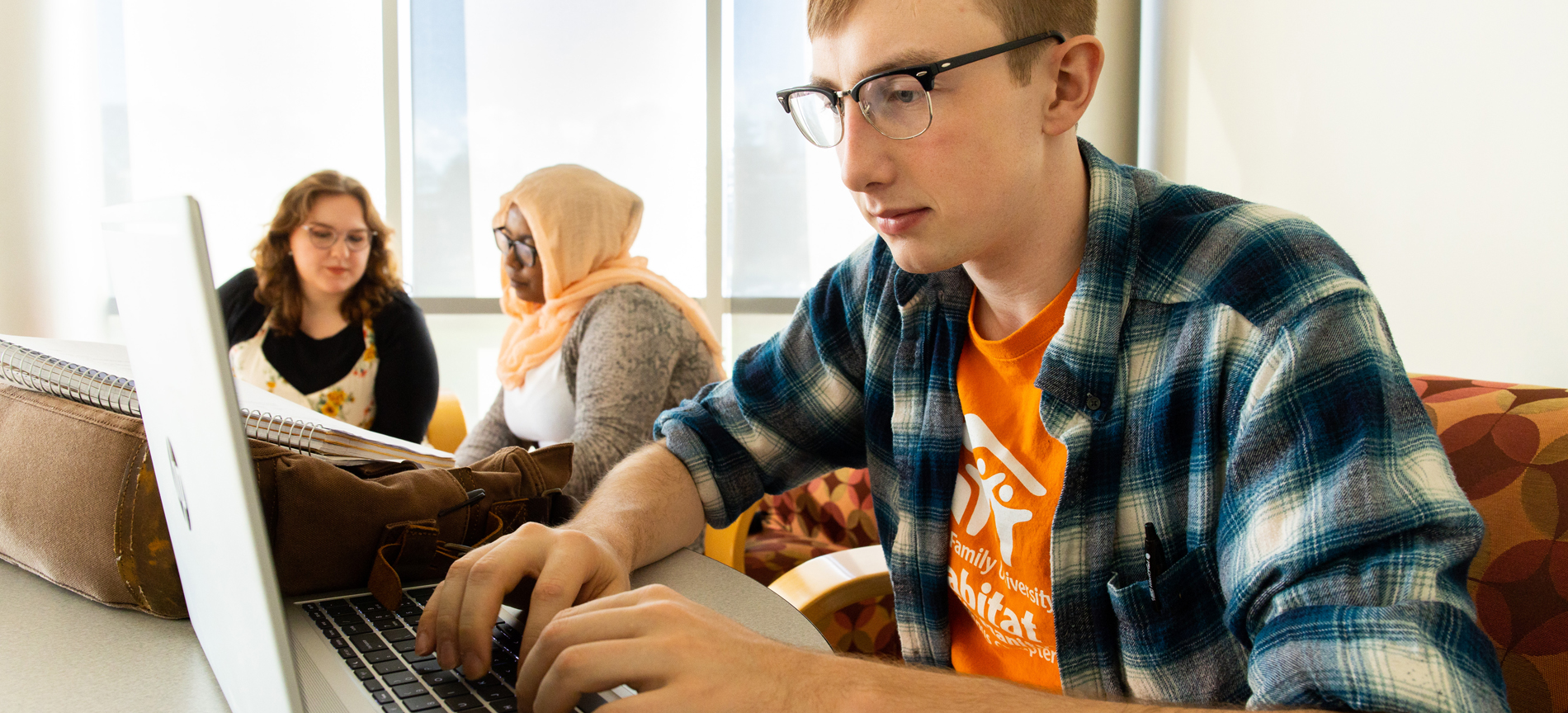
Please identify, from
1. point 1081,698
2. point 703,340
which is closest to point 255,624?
point 1081,698

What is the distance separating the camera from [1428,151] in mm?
1667

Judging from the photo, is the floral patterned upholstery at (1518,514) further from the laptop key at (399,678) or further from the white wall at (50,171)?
the white wall at (50,171)

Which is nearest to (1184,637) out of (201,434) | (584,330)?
(201,434)

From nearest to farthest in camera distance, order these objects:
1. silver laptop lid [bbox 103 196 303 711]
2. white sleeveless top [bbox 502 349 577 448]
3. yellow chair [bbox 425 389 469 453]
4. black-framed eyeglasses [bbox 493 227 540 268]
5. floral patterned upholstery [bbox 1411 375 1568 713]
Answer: silver laptop lid [bbox 103 196 303 711], floral patterned upholstery [bbox 1411 375 1568 713], white sleeveless top [bbox 502 349 577 448], black-framed eyeglasses [bbox 493 227 540 268], yellow chair [bbox 425 389 469 453]

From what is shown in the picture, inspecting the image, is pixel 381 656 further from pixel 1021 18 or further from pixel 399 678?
pixel 1021 18

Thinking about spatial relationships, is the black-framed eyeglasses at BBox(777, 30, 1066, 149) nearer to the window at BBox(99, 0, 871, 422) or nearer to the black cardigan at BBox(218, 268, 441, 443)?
the black cardigan at BBox(218, 268, 441, 443)

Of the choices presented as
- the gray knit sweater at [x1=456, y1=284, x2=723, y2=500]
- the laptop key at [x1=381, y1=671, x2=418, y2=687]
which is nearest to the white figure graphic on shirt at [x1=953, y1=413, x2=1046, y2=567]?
the laptop key at [x1=381, y1=671, x2=418, y2=687]

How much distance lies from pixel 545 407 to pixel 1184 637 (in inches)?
66.6

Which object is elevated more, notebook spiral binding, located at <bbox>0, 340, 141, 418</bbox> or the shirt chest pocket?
notebook spiral binding, located at <bbox>0, 340, 141, 418</bbox>

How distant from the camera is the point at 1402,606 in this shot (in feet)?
1.77

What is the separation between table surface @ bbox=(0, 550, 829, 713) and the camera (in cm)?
57

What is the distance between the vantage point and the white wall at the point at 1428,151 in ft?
4.50

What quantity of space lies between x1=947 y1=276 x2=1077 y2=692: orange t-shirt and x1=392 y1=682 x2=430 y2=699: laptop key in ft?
1.81

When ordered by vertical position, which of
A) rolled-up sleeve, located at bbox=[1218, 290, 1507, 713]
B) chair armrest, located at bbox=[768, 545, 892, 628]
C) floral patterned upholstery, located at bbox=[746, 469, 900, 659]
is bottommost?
floral patterned upholstery, located at bbox=[746, 469, 900, 659]
